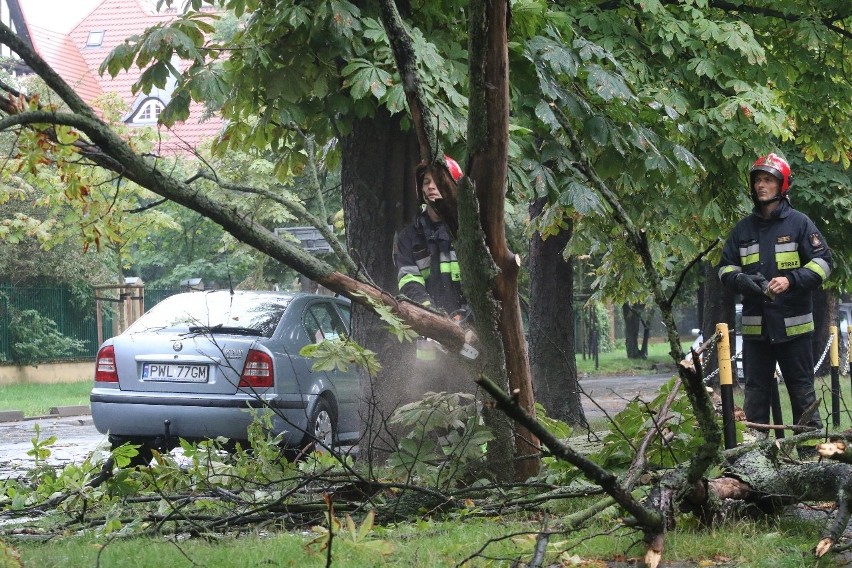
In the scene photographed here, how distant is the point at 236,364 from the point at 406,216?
2.03 m

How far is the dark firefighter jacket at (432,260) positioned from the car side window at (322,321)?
284 centimetres

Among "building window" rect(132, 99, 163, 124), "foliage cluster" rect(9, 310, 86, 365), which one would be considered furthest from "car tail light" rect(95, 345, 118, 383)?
"building window" rect(132, 99, 163, 124)

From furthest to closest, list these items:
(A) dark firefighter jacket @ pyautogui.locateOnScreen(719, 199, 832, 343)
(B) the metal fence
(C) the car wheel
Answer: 1. (B) the metal fence
2. (C) the car wheel
3. (A) dark firefighter jacket @ pyautogui.locateOnScreen(719, 199, 832, 343)

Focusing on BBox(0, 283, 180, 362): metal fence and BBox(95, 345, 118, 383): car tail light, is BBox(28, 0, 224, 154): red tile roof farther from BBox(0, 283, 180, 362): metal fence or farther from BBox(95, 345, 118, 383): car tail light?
BBox(95, 345, 118, 383): car tail light

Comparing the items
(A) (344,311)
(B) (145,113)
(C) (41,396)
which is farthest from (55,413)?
(B) (145,113)

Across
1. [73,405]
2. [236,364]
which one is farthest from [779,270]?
[73,405]

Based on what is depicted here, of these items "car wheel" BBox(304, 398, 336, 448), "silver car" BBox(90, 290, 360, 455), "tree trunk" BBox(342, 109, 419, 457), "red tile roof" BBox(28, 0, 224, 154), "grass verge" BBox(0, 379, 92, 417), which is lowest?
"grass verge" BBox(0, 379, 92, 417)

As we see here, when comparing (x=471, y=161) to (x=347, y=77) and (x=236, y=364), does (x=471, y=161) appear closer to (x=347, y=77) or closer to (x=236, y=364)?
(x=347, y=77)

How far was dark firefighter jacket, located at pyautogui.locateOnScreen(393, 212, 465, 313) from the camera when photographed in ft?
23.4

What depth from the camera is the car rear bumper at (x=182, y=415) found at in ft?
30.1

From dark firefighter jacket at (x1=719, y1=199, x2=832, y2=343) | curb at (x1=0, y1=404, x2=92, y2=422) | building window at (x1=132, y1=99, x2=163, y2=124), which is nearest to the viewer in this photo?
dark firefighter jacket at (x1=719, y1=199, x2=832, y2=343)

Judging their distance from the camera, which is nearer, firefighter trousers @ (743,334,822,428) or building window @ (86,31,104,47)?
firefighter trousers @ (743,334,822,428)

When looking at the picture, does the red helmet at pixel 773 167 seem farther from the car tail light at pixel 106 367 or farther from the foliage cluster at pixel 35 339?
the foliage cluster at pixel 35 339

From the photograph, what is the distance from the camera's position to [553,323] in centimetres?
1275
